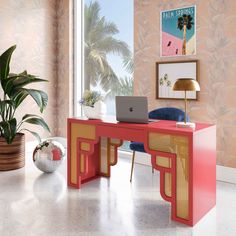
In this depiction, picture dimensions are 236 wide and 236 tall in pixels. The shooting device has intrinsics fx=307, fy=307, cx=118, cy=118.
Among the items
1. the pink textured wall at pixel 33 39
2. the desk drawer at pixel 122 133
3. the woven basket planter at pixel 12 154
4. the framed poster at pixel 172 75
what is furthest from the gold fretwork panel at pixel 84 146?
the pink textured wall at pixel 33 39

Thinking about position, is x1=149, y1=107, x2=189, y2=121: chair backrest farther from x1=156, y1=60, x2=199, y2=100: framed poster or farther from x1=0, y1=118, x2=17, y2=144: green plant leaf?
x1=0, y1=118, x2=17, y2=144: green plant leaf

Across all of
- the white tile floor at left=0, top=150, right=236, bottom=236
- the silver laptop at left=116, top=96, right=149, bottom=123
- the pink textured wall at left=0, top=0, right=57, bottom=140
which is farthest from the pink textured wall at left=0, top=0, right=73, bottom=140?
the silver laptop at left=116, top=96, right=149, bottom=123

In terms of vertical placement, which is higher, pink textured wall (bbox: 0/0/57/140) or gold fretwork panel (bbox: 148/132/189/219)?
pink textured wall (bbox: 0/0/57/140)

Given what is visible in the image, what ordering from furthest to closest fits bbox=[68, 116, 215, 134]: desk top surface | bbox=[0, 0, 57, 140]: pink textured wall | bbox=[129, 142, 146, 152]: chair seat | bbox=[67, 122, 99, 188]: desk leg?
bbox=[0, 0, 57, 140]: pink textured wall → bbox=[129, 142, 146, 152]: chair seat → bbox=[67, 122, 99, 188]: desk leg → bbox=[68, 116, 215, 134]: desk top surface

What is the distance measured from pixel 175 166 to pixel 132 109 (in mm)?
605

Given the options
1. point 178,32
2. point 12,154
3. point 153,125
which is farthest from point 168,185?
point 12,154

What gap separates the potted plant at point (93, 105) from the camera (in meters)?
2.92

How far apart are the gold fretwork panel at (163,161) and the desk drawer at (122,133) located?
203 millimetres

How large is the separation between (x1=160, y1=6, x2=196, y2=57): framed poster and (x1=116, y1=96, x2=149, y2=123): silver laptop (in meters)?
1.33

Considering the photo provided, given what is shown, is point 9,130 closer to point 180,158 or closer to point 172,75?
point 172,75

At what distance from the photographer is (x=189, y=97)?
3.58m

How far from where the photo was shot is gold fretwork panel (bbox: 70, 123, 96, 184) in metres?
2.87

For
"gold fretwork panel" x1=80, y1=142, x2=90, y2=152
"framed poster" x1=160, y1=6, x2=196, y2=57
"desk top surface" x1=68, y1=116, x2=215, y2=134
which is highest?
"framed poster" x1=160, y1=6, x2=196, y2=57

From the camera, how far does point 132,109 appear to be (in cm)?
260
